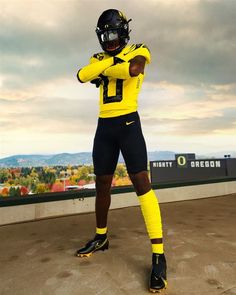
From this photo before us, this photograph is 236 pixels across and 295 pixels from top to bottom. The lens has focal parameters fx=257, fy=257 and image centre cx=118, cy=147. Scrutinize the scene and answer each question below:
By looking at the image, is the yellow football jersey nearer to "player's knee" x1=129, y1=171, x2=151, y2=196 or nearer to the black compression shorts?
the black compression shorts

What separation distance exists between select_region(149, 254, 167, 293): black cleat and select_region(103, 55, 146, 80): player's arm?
0.95m

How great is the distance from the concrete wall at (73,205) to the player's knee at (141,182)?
1649 mm

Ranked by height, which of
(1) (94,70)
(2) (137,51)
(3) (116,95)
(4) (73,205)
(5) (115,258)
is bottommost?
(5) (115,258)

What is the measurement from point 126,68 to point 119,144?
46 cm

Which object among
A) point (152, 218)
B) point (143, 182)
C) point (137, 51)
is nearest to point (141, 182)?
point (143, 182)

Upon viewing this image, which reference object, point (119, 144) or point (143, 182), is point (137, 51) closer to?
point (119, 144)

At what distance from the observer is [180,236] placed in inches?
79.9

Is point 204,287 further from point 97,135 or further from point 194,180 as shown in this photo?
point 194,180

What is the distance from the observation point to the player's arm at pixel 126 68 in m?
1.33

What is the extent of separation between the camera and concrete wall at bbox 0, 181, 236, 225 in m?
2.59

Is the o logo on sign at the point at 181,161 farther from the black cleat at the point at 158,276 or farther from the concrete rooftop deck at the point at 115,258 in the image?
the black cleat at the point at 158,276

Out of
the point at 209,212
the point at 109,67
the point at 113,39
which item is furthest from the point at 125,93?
the point at 209,212

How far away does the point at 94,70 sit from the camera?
1.42m

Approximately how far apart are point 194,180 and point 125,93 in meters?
3.06
